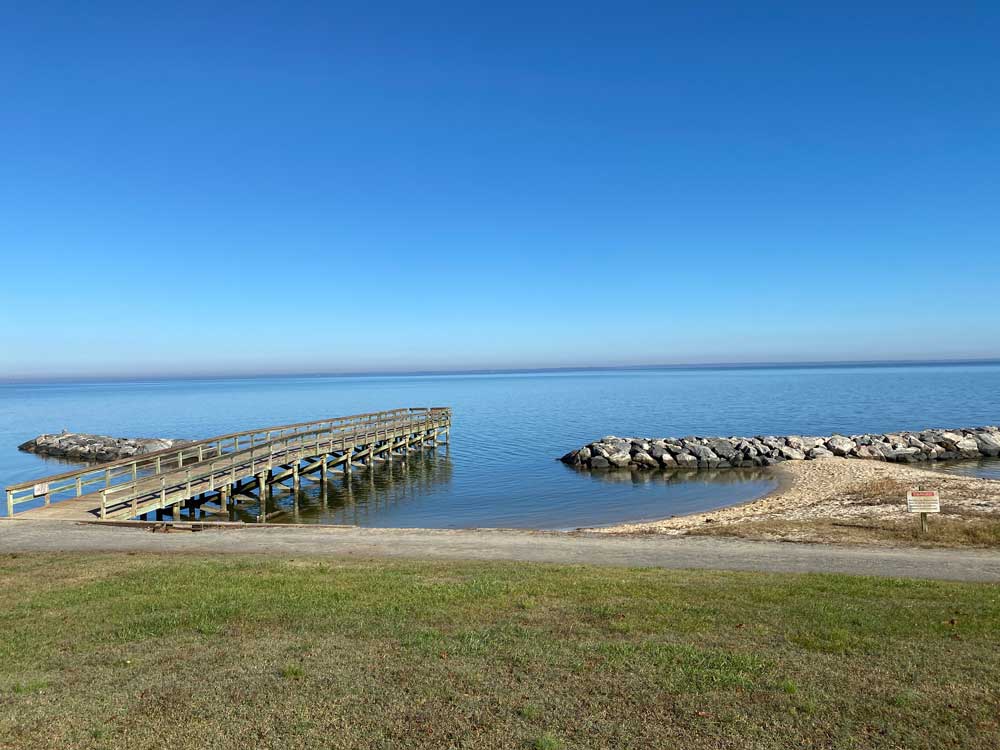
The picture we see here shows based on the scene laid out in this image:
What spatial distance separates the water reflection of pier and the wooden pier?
72 cm

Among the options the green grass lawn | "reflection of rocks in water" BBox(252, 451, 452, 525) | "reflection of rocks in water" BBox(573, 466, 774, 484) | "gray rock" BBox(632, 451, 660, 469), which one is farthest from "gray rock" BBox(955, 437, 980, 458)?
the green grass lawn

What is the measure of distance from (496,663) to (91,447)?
55.5 meters

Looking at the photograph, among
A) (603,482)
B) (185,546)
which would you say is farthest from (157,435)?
(185,546)

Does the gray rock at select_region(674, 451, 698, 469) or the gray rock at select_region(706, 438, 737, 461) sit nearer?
the gray rock at select_region(674, 451, 698, 469)

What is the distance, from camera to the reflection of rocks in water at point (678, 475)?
1453 inches

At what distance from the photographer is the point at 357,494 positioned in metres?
34.8

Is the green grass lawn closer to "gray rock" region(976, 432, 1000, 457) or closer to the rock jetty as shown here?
"gray rock" region(976, 432, 1000, 457)

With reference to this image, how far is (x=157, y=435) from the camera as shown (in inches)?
2603

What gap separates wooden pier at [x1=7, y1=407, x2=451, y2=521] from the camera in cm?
2155

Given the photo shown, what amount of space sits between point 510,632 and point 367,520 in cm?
2052

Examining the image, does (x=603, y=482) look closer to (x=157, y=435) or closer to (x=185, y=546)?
(x=185, y=546)

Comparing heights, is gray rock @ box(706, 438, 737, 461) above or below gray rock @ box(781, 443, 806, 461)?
above

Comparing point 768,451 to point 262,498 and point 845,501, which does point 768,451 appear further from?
point 262,498

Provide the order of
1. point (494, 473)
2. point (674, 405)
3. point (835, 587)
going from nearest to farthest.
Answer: point (835, 587) → point (494, 473) → point (674, 405)
